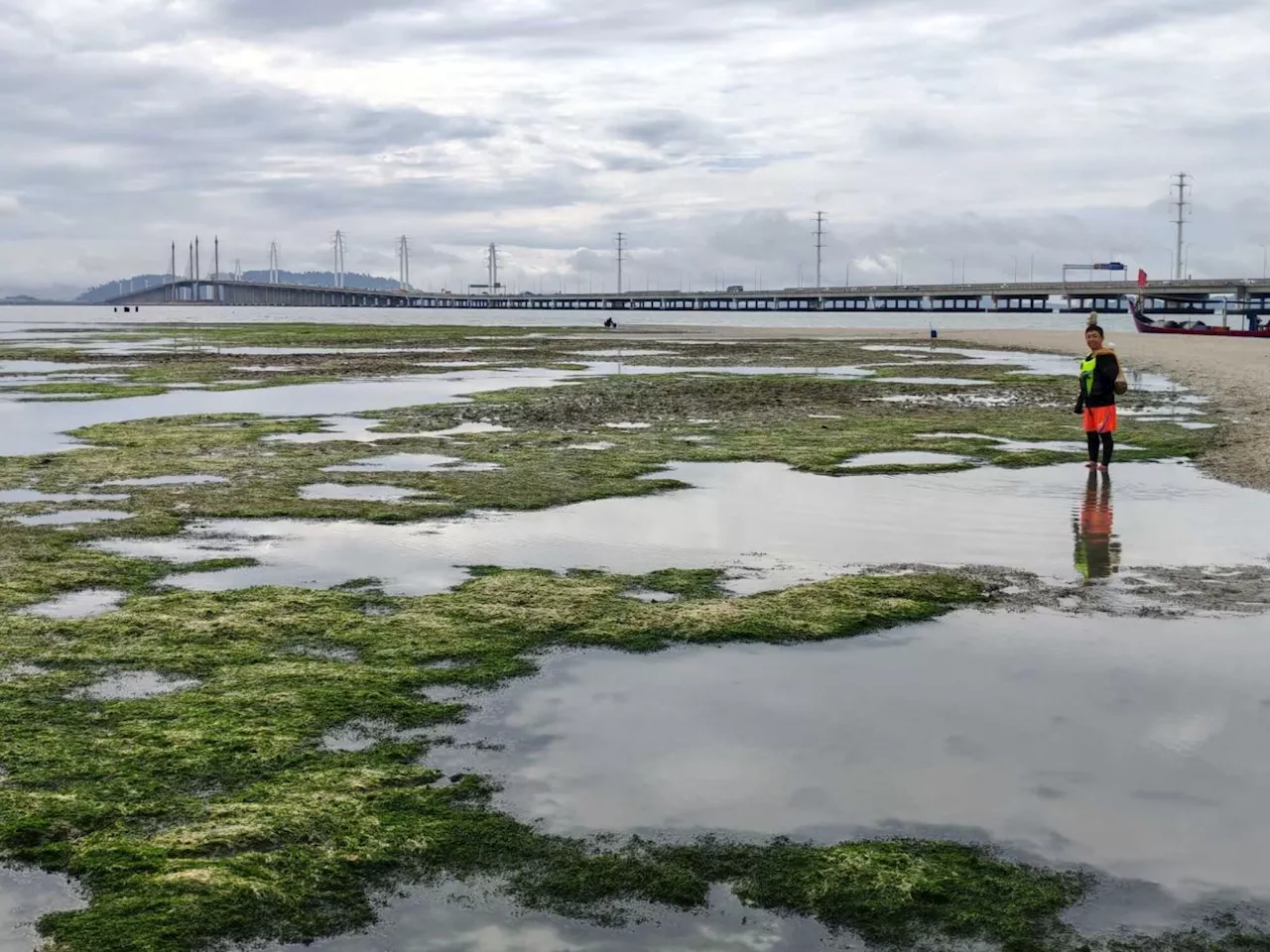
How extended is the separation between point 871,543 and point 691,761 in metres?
6.15

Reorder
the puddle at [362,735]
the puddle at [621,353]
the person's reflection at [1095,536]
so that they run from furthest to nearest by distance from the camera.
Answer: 1. the puddle at [621,353]
2. the person's reflection at [1095,536]
3. the puddle at [362,735]

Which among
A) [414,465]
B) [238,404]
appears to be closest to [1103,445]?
[414,465]

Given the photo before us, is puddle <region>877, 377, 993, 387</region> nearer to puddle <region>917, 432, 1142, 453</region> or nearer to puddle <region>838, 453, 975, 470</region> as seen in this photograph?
puddle <region>917, 432, 1142, 453</region>

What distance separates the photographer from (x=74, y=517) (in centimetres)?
1377

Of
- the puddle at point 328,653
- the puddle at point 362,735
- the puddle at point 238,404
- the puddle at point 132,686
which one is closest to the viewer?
the puddle at point 362,735

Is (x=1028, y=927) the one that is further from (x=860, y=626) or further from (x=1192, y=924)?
(x=860, y=626)

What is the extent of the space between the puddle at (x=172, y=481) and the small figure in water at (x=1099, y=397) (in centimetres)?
1142

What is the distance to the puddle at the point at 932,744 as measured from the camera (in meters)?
5.82

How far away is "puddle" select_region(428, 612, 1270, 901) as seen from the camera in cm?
582

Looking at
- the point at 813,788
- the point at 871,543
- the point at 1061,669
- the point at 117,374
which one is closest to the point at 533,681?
the point at 813,788

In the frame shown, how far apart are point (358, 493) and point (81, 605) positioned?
5.75m

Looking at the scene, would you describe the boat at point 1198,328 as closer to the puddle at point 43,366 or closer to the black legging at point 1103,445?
the puddle at point 43,366

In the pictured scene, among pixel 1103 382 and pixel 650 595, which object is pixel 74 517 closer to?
pixel 650 595

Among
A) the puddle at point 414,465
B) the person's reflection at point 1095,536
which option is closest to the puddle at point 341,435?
the puddle at point 414,465
